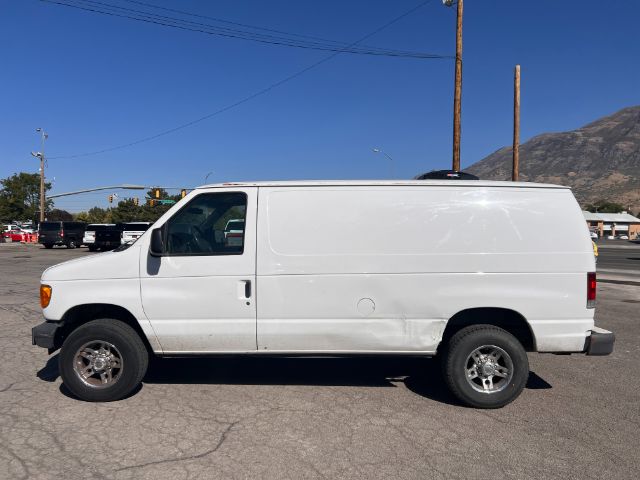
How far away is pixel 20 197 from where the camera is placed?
79.6 metres

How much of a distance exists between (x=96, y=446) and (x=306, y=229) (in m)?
2.39

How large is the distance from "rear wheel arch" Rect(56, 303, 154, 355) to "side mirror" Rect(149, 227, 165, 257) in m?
0.66

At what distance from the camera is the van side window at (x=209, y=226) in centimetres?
452

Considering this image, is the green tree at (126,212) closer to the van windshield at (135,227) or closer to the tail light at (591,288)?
the van windshield at (135,227)

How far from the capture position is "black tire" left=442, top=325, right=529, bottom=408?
4.41 m

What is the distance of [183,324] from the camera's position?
4.48 metres

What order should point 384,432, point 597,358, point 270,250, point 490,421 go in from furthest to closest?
point 597,358 < point 270,250 < point 490,421 < point 384,432

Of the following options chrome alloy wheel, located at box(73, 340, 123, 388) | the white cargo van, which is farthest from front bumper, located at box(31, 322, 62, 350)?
chrome alloy wheel, located at box(73, 340, 123, 388)

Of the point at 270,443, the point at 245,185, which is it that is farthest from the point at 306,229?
the point at 270,443

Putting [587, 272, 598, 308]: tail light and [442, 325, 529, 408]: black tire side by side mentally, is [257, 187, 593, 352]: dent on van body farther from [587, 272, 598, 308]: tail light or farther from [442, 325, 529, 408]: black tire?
[442, 325, 529, 408]: black tire

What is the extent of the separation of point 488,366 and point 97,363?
3.60 metres

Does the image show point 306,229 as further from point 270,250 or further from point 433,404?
point 433,404

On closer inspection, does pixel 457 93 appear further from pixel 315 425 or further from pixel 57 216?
pixel 57 216

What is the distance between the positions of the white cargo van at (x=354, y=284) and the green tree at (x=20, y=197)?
85.2m
